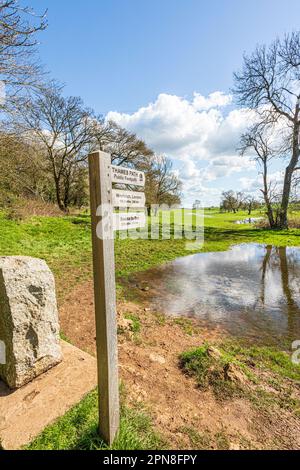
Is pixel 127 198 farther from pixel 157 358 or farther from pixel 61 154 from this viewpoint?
pixel 61 154

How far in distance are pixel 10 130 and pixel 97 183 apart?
29.5 ft

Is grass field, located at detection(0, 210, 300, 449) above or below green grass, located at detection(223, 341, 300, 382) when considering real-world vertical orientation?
above

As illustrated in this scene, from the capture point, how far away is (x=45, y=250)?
9.32 metres

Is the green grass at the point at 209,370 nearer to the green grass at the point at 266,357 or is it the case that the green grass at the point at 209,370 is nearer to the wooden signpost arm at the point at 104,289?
the green grass at the point at 266,357

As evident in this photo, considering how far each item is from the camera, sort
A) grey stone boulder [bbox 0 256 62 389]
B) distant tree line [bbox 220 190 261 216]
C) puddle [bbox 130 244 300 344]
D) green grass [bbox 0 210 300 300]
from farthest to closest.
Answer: distant tree line [bbox 220 190 261 216]
green grass [bbox 0 210 300 300]
puddle [bbox 130 244 300 344]
grey stone boulder [bbox 0 256 62 389]

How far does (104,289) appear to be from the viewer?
1.92 metres

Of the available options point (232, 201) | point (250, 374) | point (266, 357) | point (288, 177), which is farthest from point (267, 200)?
point (232, 201)

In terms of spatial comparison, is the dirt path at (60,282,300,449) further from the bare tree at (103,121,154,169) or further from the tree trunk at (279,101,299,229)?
the bare tree at (103,121,154,169)

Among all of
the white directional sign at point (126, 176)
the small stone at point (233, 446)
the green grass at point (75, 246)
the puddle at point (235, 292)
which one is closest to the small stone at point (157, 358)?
the small stone at point (233, 446)

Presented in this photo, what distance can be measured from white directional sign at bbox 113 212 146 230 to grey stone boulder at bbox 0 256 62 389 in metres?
1.28

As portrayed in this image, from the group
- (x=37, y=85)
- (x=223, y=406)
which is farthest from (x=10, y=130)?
(x=223, y=406)

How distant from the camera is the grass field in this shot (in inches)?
81.0

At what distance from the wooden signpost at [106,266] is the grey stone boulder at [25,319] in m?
1.00

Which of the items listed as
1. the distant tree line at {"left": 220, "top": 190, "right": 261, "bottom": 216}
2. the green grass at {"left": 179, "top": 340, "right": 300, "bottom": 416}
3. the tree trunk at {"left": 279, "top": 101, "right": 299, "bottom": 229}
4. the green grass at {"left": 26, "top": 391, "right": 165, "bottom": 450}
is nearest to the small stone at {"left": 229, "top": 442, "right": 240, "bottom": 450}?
the green grass at {"left": 179, "top": 340, "right": 300, "bottom": 416}
